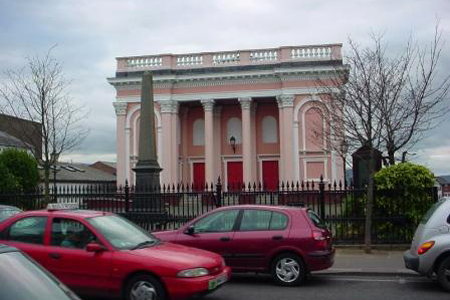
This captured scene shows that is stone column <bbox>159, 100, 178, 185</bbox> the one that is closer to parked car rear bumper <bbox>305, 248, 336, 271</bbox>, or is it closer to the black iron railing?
the black iron railing

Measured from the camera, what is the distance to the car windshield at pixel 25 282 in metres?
3.67

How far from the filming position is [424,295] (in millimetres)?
8961

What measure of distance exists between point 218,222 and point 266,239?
1.03 metres

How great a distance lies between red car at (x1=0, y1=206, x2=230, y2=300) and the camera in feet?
24.3

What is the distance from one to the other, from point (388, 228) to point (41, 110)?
540 inches

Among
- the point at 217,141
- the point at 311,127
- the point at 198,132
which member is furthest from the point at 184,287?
the point at 198,132

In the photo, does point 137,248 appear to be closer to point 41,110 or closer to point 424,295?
point 424,295

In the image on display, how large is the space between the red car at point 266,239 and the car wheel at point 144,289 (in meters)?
2.63

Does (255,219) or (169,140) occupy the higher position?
(169,140)

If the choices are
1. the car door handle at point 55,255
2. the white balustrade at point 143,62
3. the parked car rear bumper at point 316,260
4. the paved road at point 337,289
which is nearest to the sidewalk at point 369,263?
the paved road at point 337,289

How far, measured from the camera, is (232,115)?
40812 mm

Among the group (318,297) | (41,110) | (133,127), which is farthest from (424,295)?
(133,127)

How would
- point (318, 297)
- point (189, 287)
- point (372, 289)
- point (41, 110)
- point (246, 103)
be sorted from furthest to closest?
point (246, 103), point (41, 110), point (372, 289), point (318, 297), point (189, 287)

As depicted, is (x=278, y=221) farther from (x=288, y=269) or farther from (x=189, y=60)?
(x=189, y=60)
